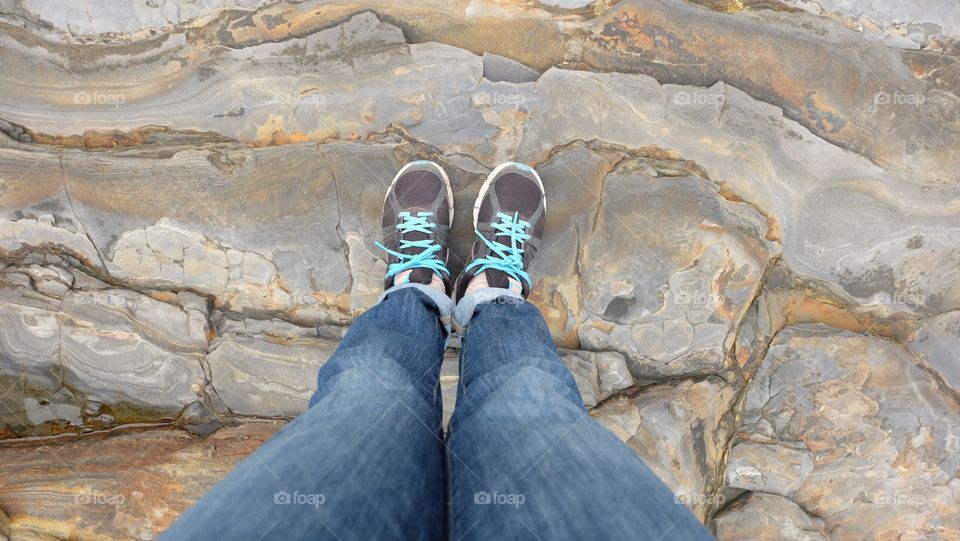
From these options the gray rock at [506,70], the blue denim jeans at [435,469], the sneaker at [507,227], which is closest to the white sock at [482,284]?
the sneaker at [507,227]

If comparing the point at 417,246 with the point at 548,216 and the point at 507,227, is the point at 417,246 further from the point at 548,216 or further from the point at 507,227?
the point at 548,216

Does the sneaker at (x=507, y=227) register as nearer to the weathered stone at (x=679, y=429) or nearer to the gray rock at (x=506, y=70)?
the gray rock at (x=506, y=70)

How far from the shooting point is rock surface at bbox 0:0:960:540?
2.37 metres

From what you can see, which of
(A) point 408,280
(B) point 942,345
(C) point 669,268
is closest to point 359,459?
(A) point 408,280

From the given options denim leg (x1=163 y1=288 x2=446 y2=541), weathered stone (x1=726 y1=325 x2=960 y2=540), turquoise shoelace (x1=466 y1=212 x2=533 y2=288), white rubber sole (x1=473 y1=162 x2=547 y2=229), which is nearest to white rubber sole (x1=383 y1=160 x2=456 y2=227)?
white rubber sole (x1=473 y1=162 x2=547 y2=229)

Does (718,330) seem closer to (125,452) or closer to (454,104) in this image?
(454,104)

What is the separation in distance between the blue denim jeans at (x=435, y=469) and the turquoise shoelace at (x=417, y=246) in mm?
636

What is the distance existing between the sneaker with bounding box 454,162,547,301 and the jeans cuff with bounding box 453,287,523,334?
9cm

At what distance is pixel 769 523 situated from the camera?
2.55 metres

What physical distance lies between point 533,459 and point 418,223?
1.40 meters

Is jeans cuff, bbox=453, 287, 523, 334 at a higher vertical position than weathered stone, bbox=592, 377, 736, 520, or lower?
higher

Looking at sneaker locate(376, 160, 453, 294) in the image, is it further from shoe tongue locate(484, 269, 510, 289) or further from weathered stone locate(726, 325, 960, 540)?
weathered stone locate(726, 325, 960, 540)

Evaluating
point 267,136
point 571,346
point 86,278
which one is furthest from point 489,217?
point 86,278

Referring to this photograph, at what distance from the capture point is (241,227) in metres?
2.45
